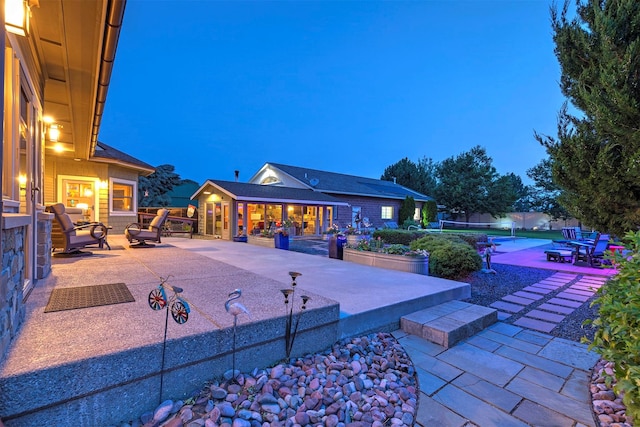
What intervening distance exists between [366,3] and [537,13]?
47.7 feet

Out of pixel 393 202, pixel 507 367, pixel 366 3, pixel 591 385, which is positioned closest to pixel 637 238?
pixel 591 385

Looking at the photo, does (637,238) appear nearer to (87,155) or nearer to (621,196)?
(621,196)

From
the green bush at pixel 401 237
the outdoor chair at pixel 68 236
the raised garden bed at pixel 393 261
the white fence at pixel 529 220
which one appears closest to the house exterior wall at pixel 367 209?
the green bush at pixel 401 237

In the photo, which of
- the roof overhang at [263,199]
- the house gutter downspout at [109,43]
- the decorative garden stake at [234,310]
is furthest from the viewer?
the roof overhang at [263,199]

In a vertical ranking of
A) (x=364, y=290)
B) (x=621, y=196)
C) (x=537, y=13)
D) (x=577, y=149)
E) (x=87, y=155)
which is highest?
(x=537, y=13)

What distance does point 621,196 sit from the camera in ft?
13.8

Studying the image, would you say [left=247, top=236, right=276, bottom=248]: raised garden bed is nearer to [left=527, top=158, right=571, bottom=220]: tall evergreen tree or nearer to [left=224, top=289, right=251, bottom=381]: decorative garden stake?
[left=224, top=289, right=251, bottom=381]: decorative garden stake

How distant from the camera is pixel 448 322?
11.1 feet

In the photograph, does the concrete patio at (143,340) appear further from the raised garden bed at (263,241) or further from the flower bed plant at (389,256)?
the raised garden bed at (263,241)

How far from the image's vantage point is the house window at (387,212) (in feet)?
70.5

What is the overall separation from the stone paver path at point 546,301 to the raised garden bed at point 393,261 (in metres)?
1.51

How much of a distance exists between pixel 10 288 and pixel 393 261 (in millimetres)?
5695

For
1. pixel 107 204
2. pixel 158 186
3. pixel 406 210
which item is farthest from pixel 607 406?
pixel 158 186

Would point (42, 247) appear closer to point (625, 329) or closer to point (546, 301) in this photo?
point (625, 329)
